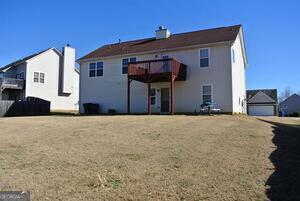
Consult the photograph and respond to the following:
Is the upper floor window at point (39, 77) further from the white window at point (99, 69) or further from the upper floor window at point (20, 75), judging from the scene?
the white window at point (99, 69)

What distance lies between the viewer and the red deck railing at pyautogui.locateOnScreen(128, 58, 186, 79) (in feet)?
66.6

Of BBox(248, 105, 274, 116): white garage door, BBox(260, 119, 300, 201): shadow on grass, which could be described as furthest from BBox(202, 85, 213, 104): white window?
BBox(248, 105, 274, 116): white garage door

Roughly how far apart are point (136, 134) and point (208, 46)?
505 inches

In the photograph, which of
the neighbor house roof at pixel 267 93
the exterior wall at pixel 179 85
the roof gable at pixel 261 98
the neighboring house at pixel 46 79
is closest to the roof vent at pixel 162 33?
the exterior wall at pixel 179 85

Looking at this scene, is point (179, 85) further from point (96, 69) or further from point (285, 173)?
point (285, 173)

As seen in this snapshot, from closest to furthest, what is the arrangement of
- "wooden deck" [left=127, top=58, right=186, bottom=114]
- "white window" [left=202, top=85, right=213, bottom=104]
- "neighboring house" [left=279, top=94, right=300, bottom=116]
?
"wooden deck" [left=127, top=58, right=186, bottom=114], "white window" [left=202, top=85, right=213, bottom=104], "neighboring house" [left=279, top=94, right=300, bottom=116]

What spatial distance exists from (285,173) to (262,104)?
149 ft

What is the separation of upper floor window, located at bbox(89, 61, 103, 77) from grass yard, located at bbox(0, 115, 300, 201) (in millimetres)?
16020

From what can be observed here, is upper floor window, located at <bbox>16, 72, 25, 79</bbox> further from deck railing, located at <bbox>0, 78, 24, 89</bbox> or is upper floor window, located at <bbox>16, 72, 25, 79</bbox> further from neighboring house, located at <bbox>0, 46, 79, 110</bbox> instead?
deck railing, located at <bbox>0, 78, 24, 89</bbox>

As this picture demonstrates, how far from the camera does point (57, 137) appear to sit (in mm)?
10516

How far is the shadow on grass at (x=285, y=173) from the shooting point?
5339mm

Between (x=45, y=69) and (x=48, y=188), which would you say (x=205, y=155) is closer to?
(x=48, y=188)

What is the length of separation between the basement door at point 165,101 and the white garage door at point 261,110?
27.1 meters

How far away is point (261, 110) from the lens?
48281 millimetres
